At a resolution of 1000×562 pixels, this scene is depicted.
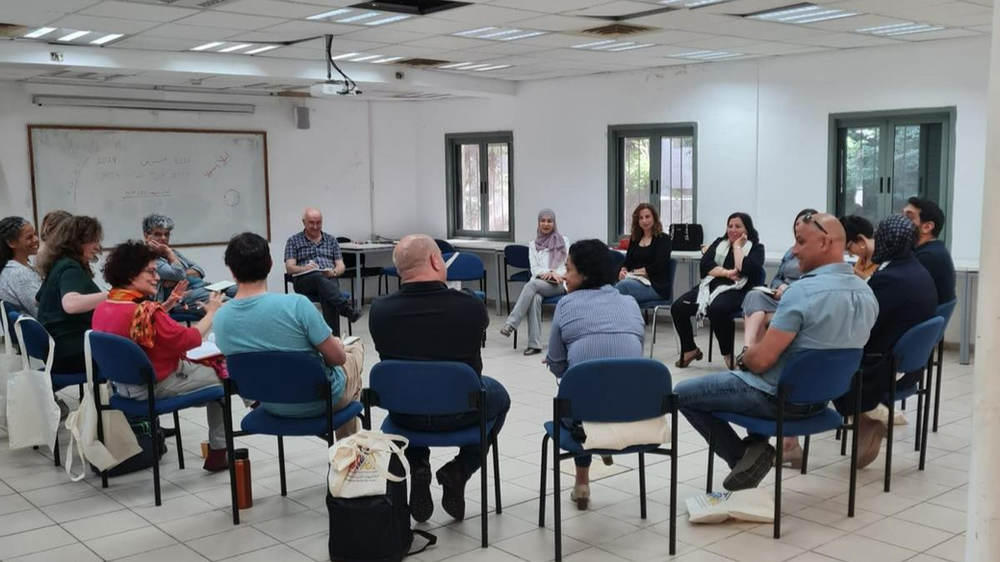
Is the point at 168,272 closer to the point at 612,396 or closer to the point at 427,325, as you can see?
the point at 427,325

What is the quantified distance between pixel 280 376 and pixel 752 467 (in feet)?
6.54

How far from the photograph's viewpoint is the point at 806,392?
3.79 meters

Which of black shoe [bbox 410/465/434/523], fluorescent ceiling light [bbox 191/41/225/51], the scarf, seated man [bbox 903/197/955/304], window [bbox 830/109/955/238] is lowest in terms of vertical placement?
black shoe [bbox 410/465/434/523]

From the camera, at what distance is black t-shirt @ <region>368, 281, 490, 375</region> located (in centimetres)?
373

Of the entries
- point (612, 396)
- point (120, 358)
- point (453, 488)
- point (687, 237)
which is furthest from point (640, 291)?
point (120, 358)

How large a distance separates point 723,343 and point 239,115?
5997 millimetres

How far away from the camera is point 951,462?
4762 mm

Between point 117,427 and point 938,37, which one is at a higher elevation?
point 938,37

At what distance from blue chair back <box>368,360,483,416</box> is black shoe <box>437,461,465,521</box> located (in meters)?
0.39

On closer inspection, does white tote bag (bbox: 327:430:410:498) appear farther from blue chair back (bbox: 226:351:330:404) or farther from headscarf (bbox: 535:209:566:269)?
headscarf (bbox: 535:209:566:269)

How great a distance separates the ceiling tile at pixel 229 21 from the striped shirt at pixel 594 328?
3437 mm

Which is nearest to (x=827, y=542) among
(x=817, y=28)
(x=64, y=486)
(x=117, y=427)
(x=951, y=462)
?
(x=951, y=462)

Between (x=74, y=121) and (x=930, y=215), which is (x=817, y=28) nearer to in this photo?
(x=930, y=215)

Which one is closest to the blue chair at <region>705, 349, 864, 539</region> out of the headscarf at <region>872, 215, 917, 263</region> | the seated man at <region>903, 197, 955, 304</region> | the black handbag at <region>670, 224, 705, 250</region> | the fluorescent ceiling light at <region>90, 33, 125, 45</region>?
the headscarf at <region>872, 215, 917, 263</region>
